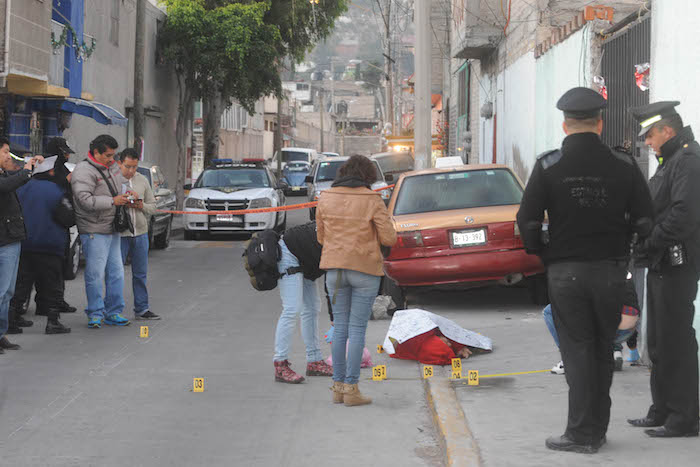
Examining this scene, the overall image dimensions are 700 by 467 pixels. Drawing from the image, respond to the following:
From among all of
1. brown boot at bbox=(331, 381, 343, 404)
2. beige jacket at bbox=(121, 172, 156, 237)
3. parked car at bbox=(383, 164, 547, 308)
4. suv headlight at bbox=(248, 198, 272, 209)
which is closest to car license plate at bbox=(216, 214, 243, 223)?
suv headlight at bbox=(248, 198, 272, 209)

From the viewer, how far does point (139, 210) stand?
10938 mm

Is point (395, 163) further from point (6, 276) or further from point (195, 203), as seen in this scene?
point (6, 276)

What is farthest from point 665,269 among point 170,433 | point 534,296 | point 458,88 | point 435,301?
point 458,88

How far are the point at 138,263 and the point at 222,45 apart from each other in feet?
75.4

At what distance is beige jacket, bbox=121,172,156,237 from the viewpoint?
35.8 feet

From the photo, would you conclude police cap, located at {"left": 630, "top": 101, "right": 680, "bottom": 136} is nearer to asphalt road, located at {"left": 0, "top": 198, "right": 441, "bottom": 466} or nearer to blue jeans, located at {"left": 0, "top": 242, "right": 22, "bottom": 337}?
asphalt road, located at {"left": 0, "top": 198, "right": 441, "bottom": 466}

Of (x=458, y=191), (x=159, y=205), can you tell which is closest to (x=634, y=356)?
(x=458, y=191)

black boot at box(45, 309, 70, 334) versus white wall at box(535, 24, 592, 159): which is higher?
white wall at box(535, 24, 592, 159)

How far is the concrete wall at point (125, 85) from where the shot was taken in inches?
1073

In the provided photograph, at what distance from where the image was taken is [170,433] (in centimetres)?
637

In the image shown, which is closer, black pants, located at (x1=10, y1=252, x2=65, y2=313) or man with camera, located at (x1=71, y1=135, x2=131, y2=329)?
black pants, located at (x1=10, y1=252, x2=65, y2=313)

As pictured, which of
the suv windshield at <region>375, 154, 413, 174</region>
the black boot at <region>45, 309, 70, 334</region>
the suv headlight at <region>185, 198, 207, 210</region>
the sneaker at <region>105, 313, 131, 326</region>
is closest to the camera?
the black boot at <region>45, 309, 70, 334</region>

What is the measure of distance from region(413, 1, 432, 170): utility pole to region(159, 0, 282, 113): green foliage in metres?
14.2

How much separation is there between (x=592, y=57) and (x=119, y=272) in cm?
607
